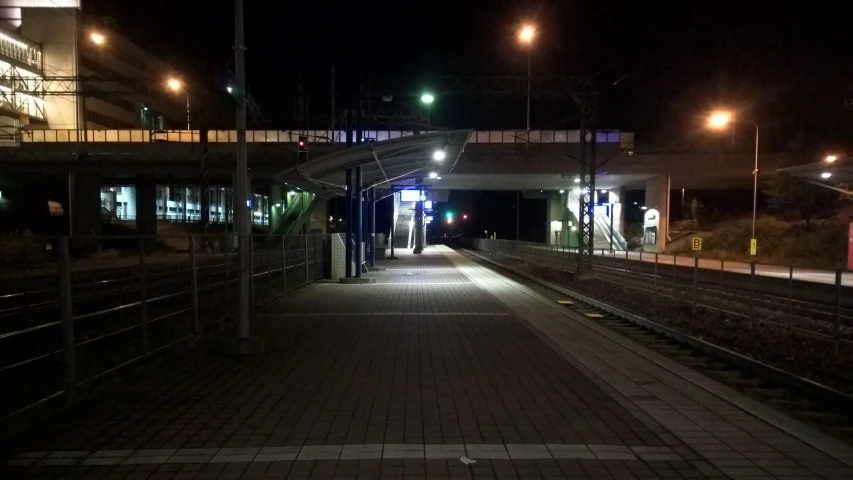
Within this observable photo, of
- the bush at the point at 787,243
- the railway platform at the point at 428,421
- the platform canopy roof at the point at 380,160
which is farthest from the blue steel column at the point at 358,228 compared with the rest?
the bush at the point at 787,243

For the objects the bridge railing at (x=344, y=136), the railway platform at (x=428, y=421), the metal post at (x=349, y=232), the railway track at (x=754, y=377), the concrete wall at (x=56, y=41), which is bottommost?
the railway track at (x=754, y=377)

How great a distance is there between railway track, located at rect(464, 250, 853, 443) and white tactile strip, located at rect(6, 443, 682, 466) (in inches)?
92.4

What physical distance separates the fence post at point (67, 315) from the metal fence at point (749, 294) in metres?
9.85

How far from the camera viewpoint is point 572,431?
213 inches

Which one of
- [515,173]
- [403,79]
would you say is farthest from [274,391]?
[515,173]

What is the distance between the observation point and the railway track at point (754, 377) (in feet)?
20.6

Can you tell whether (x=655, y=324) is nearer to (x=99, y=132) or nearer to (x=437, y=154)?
(x=437, y=154)

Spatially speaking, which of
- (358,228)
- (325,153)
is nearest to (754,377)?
(358,228)

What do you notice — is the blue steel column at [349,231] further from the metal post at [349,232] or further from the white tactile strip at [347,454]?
the white tactile strip at [347,454]

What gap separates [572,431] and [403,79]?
16564 mm

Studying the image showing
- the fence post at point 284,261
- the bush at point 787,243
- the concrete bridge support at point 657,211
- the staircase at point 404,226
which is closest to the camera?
the fence post at point 284,261

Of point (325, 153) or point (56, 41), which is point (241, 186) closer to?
point (325, 153)

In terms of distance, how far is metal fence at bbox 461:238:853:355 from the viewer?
970cm

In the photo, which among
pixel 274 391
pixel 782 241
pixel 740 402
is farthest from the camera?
pixel 782 241
